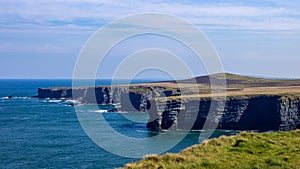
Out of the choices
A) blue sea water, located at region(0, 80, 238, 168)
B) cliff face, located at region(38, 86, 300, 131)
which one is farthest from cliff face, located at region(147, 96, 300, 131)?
blue sea water, located at region(0, 80, 238, 168)

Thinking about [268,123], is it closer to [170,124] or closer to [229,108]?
[229,108]

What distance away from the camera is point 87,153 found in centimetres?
6197

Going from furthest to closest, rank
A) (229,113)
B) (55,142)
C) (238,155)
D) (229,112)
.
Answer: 1. (229,112)
2. (229,113)
3. (55,142)
4. (238,155)

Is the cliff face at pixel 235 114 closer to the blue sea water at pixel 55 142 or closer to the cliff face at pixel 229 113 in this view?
the cliff face at pixel 229 113

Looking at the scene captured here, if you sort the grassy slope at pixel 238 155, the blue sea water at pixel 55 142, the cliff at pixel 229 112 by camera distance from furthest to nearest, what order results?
the cliff at pixel 229 112 < the blue sea water at pixel 55 142 < the grassy slope at pixel 238 155

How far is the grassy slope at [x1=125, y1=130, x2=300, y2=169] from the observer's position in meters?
17.1

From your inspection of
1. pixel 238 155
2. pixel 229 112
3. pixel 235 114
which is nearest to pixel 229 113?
pixel 229 112

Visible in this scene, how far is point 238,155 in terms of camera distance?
61.2 ft

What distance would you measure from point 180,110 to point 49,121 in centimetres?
3252

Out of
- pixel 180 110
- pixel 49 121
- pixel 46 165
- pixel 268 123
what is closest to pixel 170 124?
pixel 180 110

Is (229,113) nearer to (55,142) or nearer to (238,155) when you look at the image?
(55,142)

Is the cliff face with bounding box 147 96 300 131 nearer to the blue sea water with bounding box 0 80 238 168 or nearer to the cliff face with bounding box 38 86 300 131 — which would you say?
the cliff face with bounding box 38 86 300 131

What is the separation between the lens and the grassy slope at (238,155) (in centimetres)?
1706

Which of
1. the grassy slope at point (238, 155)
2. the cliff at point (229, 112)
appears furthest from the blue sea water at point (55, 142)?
the grassy slope at point (238, 155)
